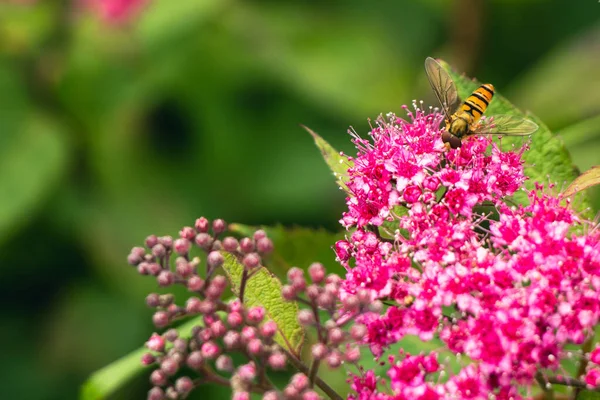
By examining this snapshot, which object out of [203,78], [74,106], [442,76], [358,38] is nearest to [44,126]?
[74,106]

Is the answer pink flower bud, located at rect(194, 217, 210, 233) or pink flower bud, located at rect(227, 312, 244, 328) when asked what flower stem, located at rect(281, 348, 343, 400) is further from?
pink flower bud, located at rect(194, 217, 210, 233)

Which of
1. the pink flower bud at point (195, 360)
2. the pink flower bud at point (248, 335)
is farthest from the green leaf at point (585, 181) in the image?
the pink flower bud at point (195, 360)

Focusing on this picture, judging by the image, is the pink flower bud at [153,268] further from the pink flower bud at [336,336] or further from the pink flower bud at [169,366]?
the pink flower bud at [336,336]

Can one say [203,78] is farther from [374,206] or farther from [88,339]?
[374,206]

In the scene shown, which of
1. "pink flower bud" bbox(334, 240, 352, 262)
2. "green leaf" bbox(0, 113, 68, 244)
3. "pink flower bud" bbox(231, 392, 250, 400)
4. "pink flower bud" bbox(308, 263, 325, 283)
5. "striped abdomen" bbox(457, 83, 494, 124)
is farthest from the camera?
"green leaf" bbox(0, 113, 68, 244)

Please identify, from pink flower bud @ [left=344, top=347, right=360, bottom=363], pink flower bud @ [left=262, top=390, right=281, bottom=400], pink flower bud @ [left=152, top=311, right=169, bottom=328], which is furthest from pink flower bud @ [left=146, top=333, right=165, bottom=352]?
pink flower bud @ [left=344, top=347, right=360, bottom=363]

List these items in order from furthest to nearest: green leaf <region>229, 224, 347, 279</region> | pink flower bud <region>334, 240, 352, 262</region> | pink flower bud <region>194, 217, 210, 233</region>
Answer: green leaf <region>229, 224, 347, 279</region>, pink flower bud <region>334, 240, 352, 262</region>, pink flower bud <region>194, 217, 210, 233</region>

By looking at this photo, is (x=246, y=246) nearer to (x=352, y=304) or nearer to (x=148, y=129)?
(x=352, y=304)

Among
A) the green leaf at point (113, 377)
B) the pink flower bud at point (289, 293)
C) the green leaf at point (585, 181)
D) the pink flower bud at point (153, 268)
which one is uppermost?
the green leaf at point (585, 181)
